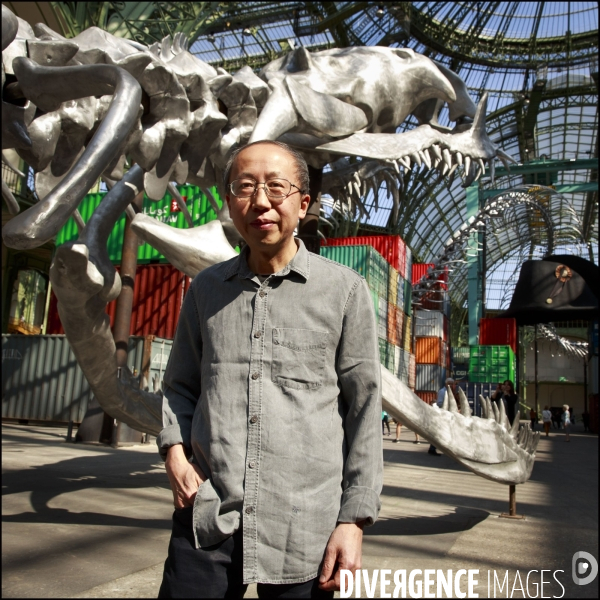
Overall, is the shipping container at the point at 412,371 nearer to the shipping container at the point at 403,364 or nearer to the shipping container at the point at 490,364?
the shipping container at the point at 403,364

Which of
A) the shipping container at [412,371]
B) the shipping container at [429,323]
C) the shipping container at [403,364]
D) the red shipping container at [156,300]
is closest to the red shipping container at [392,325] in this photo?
the shipping container at [403,364]

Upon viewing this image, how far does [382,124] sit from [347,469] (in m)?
4.17

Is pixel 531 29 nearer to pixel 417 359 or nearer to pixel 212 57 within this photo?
pixel 212 57

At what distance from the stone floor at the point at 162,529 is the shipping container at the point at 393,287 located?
1206 centimetres

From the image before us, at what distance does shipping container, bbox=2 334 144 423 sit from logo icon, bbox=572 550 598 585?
12.4 m

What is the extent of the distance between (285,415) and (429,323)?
86.6 ft

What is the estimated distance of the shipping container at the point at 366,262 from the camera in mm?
18281

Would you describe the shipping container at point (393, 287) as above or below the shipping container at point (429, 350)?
above

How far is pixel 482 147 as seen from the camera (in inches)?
205

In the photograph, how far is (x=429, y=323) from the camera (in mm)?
27312

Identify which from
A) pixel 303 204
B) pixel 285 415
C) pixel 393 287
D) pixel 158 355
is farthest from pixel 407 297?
pixel 285 415

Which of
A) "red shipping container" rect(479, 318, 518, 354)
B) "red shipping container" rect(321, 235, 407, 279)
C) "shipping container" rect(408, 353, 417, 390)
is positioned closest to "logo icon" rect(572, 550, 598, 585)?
"shipping container" rect(408, 353, 417, 390)

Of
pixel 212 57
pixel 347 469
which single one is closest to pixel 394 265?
pixel 212 57

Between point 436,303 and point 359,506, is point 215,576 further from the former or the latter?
point 436,303
